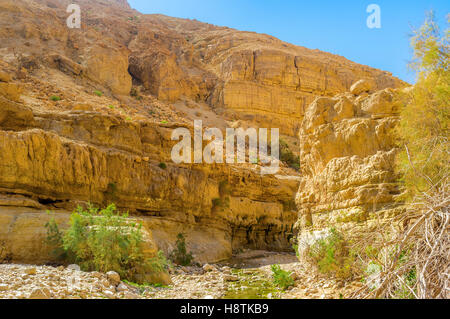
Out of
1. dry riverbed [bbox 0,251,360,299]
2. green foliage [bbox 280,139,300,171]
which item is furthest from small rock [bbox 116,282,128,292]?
green foliage [bbox 280,139,300,171]

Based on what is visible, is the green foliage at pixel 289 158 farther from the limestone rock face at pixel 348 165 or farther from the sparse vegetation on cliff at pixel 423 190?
the sparse vegetation on cliff at pixel 423 190

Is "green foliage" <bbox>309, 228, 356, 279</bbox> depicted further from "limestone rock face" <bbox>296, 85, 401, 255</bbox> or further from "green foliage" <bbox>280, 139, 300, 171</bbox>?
"green foliage" <bbox>280, 139, 300, 171</bbox>

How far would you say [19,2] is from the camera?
36438 mm

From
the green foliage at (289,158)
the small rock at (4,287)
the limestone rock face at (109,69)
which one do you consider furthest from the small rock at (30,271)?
the green foliage at (289,158)

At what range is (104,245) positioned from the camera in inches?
358

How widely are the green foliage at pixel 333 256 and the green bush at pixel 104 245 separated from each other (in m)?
4.67

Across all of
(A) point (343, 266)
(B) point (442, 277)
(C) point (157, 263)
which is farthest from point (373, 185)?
(C) point (157, 263)

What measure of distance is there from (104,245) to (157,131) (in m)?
10.4

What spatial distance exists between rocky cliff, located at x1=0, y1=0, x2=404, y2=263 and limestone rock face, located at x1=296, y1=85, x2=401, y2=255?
52 mm

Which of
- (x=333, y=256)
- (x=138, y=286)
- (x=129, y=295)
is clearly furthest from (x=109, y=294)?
(x=333, y=256)

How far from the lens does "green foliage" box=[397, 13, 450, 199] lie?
734 centimetres

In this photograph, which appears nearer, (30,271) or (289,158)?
(30,271)

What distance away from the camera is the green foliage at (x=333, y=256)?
8.03m
